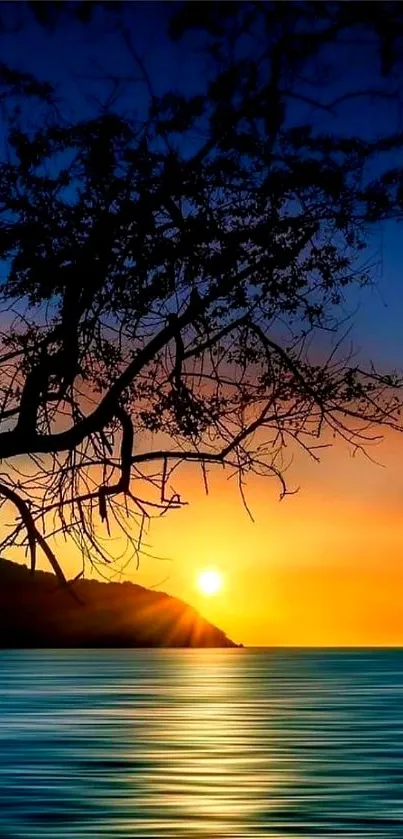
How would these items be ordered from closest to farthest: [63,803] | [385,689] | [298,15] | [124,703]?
[298,15], [63,803], [124,703], [385,689]

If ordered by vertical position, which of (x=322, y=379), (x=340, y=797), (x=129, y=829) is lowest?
(x=129, y=829)

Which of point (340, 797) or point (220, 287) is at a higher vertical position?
point (220, 287)

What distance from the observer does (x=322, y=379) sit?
1209 centimetres

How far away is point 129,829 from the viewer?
45.2ft

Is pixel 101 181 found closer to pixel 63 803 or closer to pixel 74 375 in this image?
pixel 74 375

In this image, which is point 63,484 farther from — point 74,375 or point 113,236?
point 113,236

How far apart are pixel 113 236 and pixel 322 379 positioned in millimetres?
1868

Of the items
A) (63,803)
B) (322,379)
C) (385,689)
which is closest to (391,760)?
(63,803)

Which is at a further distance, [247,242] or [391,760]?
[391,760]

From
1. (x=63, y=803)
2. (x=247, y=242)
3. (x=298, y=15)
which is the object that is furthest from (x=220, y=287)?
(x=63, y=803)

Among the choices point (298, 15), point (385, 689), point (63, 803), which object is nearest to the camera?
point (298, 15)

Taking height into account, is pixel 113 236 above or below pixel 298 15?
below

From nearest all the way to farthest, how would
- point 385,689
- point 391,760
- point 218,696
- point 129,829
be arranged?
point 129,829 < point 391,760 < point 218,696 < point 385,689

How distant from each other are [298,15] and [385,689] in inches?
2092
